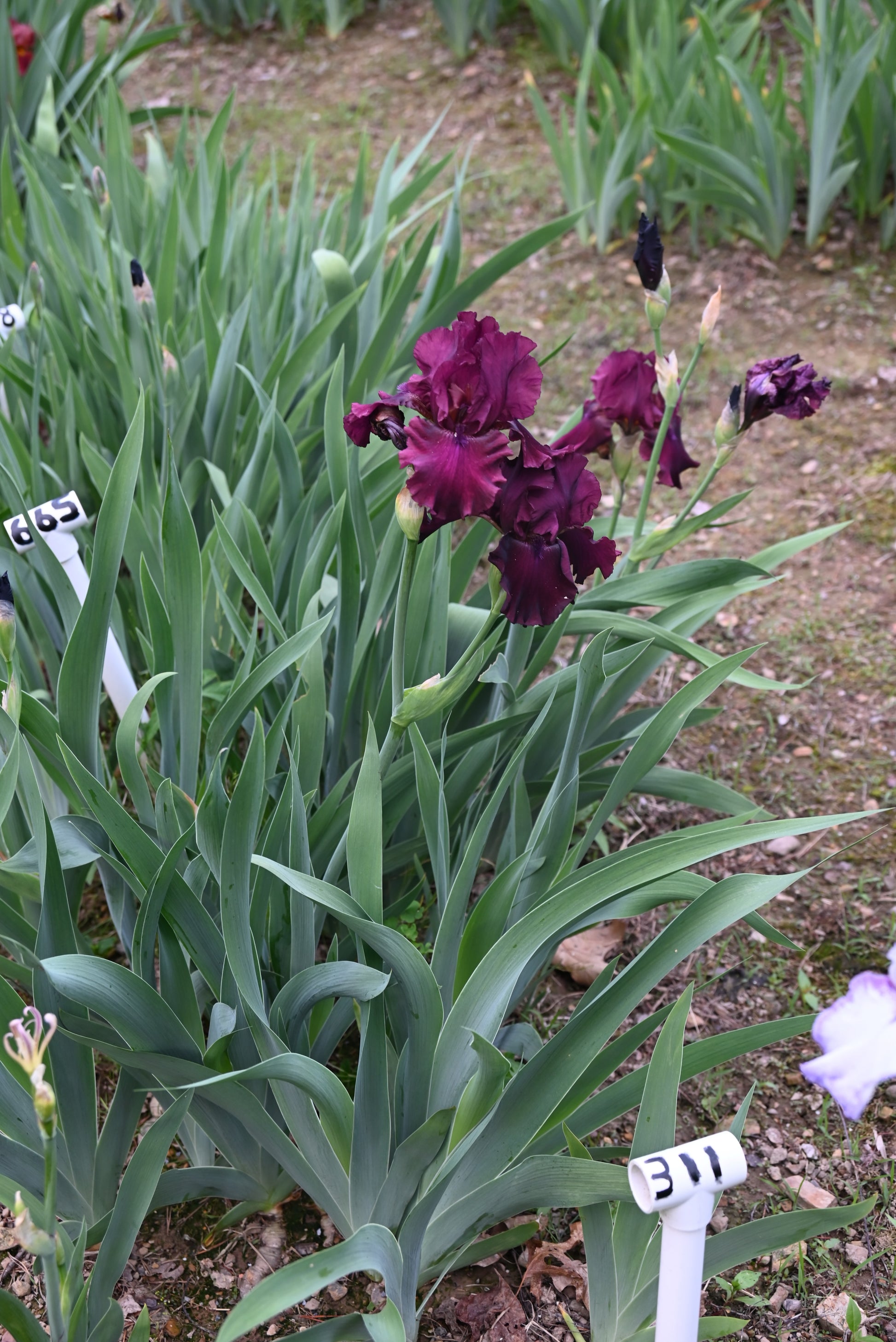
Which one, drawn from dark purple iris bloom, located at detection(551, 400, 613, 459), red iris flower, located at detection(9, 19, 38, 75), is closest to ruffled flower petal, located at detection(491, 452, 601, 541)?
dark purple iris bloom, located at detection(551, 400, 613, 459)

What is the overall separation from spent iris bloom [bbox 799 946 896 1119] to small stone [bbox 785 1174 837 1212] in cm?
75

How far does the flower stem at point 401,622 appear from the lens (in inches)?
36.9

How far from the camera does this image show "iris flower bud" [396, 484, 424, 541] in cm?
90

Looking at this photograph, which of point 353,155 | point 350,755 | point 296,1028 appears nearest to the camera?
point 296,1028

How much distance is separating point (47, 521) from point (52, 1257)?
712 millimetres

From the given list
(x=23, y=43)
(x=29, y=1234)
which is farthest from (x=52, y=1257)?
(x=23, y=43)

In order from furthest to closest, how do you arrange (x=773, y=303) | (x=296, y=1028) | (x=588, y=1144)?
(x=773, y=303)
(x=588, y=1144)
(x=296, y=1028)

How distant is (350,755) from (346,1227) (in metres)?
0.55

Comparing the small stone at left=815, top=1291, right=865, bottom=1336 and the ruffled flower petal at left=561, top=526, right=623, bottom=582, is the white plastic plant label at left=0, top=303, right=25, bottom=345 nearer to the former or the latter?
the ruffled flower petal at left=561, top=526, right=623, bottom=582

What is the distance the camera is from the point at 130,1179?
2.94 feet

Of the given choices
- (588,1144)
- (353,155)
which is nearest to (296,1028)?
(588,1144)

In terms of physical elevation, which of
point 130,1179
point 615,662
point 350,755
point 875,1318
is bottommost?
point 875,1318

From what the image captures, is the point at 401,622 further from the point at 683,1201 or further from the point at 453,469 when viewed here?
the point at 683,1201

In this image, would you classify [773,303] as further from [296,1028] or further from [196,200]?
[296,1028]
